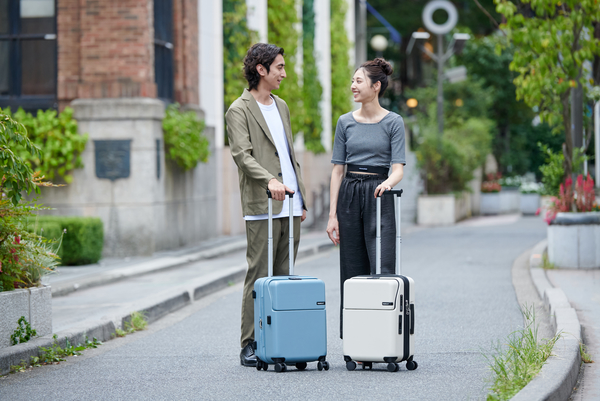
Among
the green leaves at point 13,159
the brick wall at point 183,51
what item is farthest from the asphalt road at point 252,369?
the brick wall at point 183,51

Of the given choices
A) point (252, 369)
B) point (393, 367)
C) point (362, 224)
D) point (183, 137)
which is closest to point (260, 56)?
point (362, 224)

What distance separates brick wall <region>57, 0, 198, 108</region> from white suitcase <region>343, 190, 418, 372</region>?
8.71 metres

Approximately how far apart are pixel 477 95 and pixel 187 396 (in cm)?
3236

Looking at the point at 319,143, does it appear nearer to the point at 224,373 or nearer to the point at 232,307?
the point at 232,307

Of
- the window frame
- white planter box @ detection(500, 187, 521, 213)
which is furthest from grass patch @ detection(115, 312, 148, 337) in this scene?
white planter box @ detection(500, 187, 521, 213)

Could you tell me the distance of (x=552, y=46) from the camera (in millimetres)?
10398

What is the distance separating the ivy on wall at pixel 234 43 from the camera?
17.9 m

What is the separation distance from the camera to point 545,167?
1195 cm

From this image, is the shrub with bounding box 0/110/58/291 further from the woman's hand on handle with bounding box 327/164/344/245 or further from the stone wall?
the stone wall

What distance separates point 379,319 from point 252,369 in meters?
0.99

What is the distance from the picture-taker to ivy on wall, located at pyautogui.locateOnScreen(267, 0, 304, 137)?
19844 mm

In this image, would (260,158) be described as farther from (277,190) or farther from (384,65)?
(384,65)

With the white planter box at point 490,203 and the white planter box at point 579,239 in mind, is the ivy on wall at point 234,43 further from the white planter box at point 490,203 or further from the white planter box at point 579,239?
the white planter box at point 490,203

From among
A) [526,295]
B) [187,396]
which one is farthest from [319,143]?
[187,396]
